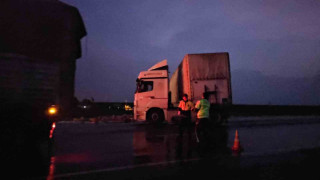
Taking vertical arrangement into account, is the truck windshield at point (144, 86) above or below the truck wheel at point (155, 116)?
above

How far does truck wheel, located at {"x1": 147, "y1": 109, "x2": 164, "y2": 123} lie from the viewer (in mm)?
15953

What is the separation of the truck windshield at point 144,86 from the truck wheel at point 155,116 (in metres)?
1.30

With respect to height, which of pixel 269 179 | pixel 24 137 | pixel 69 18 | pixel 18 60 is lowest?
pixel 269 179

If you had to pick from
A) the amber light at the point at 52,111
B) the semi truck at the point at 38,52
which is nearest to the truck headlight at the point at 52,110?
the amber light at the point at 52,111

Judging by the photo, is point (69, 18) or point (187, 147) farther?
point (69, 18)

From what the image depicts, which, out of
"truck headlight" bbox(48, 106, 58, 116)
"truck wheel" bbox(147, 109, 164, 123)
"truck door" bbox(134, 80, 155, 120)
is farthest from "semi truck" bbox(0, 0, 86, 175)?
"truck wheel" bbox(147, 109, 164, 123)

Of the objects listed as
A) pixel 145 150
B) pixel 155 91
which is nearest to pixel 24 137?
pixel 145 150

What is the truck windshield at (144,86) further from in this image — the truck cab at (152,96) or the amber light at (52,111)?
the amber light at (52,111)

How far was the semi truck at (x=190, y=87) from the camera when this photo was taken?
50.5 feet

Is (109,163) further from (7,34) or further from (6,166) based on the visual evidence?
(7,34)

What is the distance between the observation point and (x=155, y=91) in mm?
16078

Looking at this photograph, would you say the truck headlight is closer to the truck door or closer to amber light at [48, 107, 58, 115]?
amber light at [48, 107, 58, 115]

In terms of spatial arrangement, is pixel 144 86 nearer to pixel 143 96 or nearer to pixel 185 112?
pixel 143 96

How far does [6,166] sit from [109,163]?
6.83 ft
